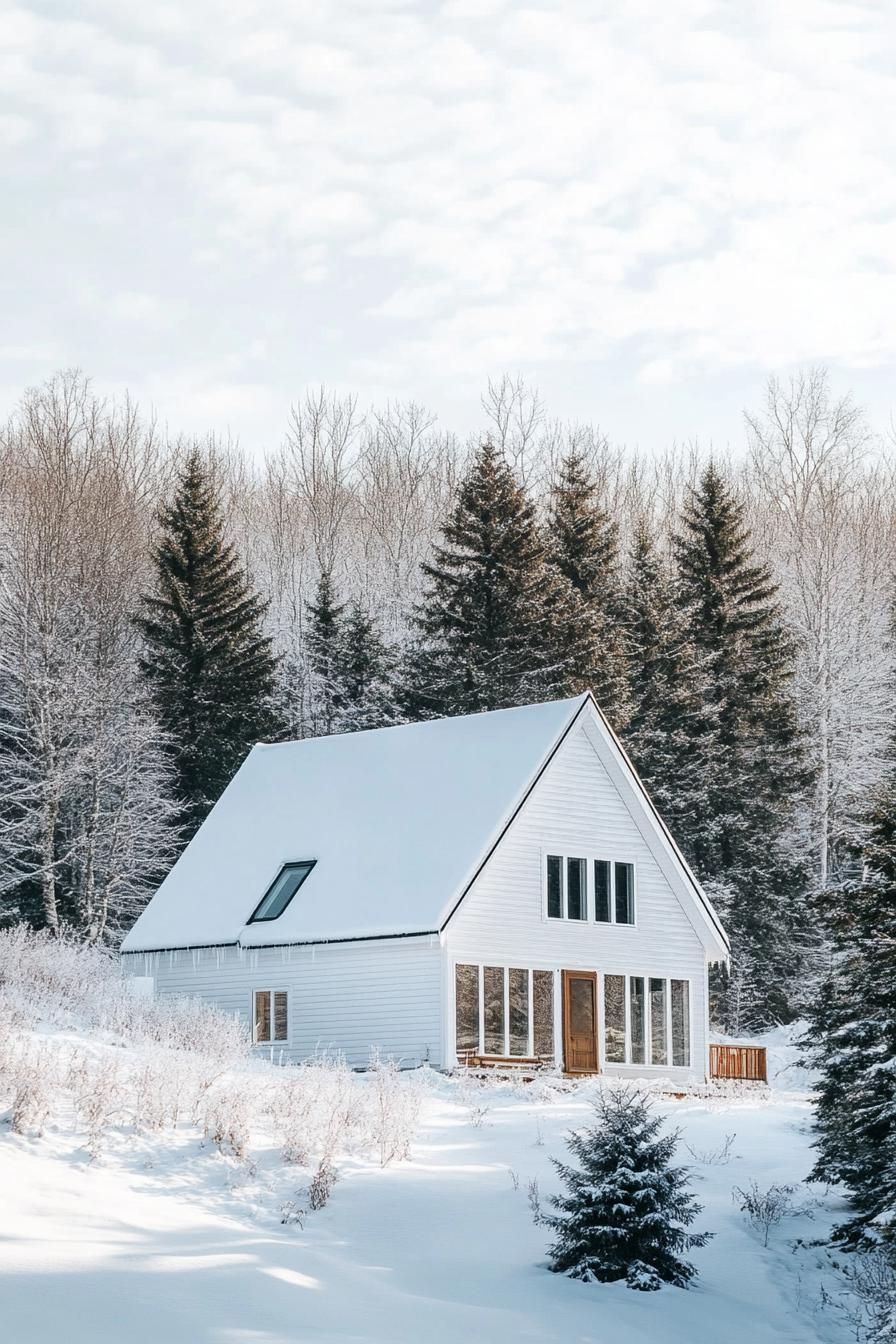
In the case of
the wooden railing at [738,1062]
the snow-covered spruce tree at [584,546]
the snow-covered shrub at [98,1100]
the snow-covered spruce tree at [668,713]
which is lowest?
the wooden railing at [738,1062]

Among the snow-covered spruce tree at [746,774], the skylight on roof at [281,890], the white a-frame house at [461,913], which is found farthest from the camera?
the snow-covered spruce tree at [746,774]

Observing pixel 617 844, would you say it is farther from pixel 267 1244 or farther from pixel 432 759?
pixel 267 1244

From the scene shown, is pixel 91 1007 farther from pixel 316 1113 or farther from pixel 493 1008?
pixel 493 1008

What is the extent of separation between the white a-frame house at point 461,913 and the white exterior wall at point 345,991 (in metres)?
0.03

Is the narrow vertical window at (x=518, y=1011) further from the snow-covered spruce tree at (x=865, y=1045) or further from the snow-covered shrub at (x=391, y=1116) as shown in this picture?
the snow-covered spruce tree at (x=865, y=1045)

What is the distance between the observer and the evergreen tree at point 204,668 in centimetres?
4722

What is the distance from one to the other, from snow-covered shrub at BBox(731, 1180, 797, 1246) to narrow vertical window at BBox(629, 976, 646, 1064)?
45.8 ft

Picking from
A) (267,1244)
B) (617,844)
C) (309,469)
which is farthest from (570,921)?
(309,469)

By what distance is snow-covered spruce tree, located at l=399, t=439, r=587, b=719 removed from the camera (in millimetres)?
43969

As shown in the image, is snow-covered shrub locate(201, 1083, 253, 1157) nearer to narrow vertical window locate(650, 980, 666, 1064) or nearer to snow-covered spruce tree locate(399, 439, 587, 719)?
narrow vertical window locate(650, 980, 666, 1064)

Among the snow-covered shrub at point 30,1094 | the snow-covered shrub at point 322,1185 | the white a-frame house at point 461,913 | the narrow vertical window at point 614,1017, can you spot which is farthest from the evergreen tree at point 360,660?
the snow-covered shrub at point 322,1185

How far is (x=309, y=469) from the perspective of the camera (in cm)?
7112

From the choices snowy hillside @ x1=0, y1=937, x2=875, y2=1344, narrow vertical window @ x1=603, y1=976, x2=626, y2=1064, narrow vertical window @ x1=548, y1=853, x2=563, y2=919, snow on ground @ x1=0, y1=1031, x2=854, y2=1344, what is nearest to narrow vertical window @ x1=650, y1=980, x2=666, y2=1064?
narrow vertical window @ x1=603, y1=976, x2=626, y2=1064

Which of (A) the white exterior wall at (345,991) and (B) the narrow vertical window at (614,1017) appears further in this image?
(B) the narrow vertical window at (614,1017)
